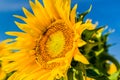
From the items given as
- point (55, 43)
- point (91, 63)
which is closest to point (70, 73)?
point (91, 63)

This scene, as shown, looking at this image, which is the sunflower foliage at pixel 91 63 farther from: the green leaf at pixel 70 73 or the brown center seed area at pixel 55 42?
the brown center seed area at pixel 55 42

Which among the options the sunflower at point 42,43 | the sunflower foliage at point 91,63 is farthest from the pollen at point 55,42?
the sunflower foliage at point 91,63

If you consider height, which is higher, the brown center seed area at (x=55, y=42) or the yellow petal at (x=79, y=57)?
the brown center seed area at (x=55, y=42)

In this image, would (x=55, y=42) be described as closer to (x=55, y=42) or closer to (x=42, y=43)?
(x=55, y=42)

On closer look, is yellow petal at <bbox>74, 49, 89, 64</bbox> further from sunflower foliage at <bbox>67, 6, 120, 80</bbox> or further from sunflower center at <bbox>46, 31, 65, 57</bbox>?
sunflower center at <bbox>46, 31, 65, 57</bbox>

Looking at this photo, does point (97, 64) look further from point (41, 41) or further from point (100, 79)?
point (41, 41)

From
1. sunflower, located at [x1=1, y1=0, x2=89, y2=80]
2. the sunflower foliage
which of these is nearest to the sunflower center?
sunflower, located at [x1=1, y1=0, x2=89, y2=80]

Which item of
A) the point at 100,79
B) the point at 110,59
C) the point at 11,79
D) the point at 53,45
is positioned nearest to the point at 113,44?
the point at 110,59

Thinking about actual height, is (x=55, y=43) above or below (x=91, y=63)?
above

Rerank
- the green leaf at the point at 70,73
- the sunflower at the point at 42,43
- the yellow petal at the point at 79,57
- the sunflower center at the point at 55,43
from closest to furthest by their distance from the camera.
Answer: the yellow petal at the point at 79,57, the green leaf at the point at 70,73, the sunflower at the point at 42,43, the sunflower center at the point at 55,43

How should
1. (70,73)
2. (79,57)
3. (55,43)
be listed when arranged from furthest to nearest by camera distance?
(55,43) → (70,73) → (79,57)
